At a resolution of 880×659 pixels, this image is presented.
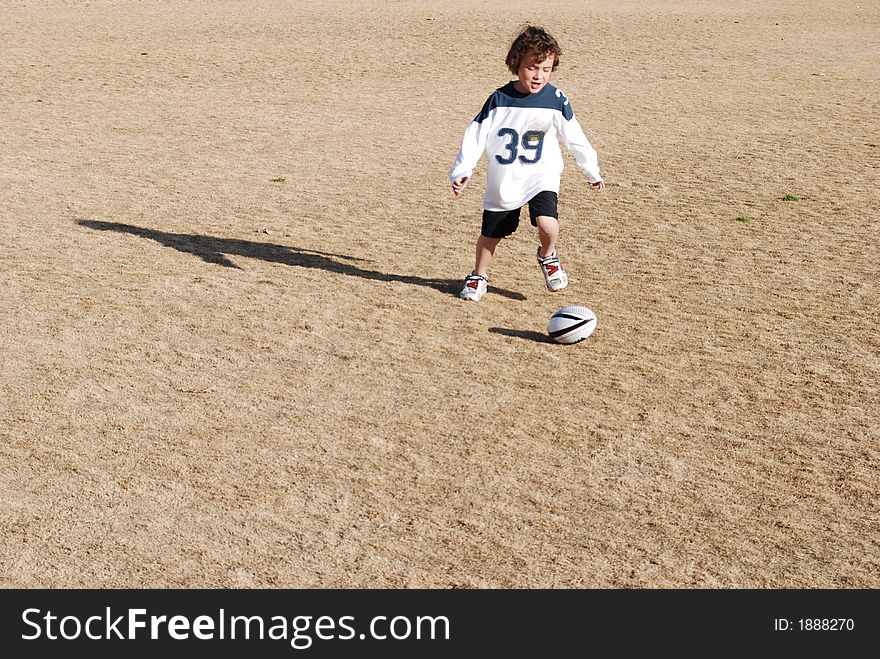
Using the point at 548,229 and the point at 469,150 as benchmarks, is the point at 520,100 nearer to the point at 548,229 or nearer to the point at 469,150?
the point at 469,150

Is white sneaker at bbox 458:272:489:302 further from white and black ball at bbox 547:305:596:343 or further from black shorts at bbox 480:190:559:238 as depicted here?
white and black ball at bbox 547:305:596:343

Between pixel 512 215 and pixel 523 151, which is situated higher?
pixel 523 151

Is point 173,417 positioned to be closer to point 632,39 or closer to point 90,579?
point 90,579

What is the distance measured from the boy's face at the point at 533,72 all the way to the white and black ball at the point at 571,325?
164 centimetres

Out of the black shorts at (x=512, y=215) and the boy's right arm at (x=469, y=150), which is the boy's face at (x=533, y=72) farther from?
the black shorts at (x=512, y=215)

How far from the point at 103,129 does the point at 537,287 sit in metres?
8.15

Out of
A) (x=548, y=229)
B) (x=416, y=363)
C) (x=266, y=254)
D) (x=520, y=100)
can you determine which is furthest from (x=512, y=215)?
(x=266, y=254)

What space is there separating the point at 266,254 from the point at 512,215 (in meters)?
2.16

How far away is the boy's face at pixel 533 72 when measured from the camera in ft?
23.7

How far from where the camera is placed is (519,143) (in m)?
7.54

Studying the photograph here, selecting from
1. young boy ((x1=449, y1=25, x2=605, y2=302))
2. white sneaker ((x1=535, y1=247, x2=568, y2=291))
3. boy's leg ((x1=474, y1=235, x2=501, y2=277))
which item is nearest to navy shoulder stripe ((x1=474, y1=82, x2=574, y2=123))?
young boy ((x1=449, y1=25, x2=605, y2=302))

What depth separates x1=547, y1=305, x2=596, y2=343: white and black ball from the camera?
6.73 meters

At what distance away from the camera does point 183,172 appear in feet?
38.1

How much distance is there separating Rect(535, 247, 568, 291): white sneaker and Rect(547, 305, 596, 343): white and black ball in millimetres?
940
